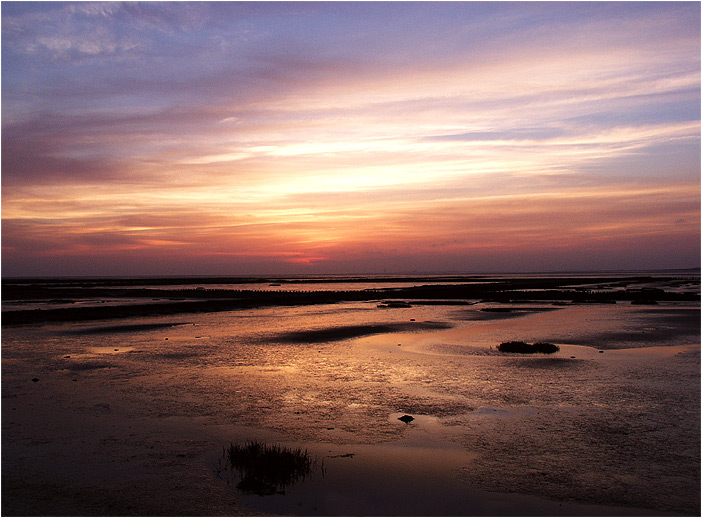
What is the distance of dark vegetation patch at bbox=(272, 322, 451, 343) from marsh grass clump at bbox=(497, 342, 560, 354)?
8580mm

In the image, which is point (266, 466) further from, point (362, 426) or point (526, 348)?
point (526, 348)

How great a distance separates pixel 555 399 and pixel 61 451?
12.1 meters

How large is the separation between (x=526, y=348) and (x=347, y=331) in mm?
11526

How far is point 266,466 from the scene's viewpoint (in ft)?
31.2

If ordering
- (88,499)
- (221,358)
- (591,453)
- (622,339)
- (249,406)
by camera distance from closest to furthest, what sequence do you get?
(88,499), (591,453), (249,406), (221,358), (622,339)

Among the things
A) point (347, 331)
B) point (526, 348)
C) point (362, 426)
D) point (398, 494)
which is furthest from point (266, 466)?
point (347, 331)

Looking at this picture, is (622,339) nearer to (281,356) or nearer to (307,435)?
(281,356)

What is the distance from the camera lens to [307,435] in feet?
37.9

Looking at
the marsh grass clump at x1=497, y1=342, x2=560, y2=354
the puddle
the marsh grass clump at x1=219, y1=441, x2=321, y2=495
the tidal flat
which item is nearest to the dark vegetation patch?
the tidal flat

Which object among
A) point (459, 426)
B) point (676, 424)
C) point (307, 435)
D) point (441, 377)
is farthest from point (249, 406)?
point (676, 424)

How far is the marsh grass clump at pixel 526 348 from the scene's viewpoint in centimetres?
2261

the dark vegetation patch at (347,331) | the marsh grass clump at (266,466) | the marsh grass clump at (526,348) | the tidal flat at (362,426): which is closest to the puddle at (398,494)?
the tidal flat at (362,426)

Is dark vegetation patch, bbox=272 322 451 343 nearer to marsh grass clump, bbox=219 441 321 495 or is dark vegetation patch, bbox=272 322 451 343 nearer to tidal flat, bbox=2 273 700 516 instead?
tidal flat, bbox=2 273 700 516

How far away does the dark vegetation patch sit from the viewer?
2814 centimetres
